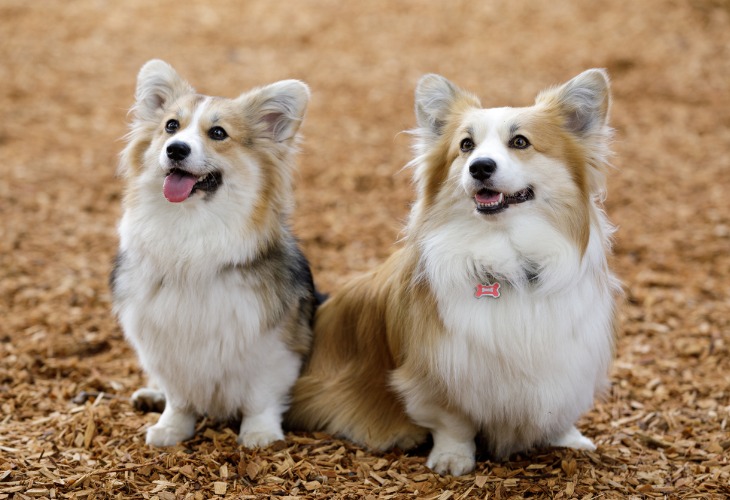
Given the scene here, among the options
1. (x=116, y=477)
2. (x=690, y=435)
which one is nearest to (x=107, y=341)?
(x=116, y=477)

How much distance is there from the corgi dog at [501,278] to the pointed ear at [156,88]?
3.94 ft

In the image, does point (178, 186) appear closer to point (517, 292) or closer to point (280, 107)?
point (280, 107)

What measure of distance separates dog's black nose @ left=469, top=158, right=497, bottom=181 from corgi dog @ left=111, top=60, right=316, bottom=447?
1.01 metres

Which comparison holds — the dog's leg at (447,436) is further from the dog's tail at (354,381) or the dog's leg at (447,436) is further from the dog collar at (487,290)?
the dog collar at (487,290)

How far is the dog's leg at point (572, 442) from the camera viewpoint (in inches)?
142

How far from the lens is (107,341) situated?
5.00 meters

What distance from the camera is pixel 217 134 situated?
140 inches

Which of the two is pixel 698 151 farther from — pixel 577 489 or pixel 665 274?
pixel 577 489

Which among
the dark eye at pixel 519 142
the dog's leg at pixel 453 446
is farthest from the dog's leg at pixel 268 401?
the dark eye at pixel 519 142

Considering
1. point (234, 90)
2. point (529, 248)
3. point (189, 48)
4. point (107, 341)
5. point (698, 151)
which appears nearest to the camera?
point (529, 248)

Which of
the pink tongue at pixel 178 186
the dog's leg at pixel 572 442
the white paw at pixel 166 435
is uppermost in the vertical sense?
the pink tongue at pixel 178 186

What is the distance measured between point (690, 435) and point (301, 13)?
8997 millimetres

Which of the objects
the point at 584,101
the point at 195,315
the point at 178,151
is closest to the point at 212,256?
the point at 195,315

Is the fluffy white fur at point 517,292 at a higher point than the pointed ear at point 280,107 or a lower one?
lower
